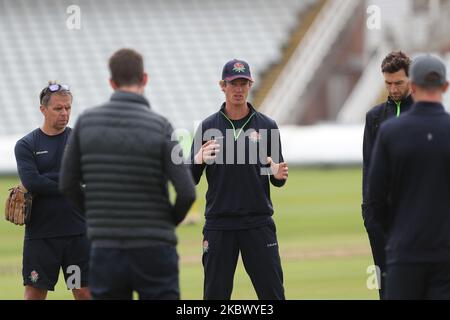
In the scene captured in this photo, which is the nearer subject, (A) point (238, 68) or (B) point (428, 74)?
(B) point (428, 74)

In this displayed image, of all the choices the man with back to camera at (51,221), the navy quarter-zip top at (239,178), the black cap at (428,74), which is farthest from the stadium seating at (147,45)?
the black cap at (428,74)

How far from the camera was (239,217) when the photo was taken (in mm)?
8906

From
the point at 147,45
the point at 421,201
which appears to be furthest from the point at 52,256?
the point at 147,45

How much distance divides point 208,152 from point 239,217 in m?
0.65

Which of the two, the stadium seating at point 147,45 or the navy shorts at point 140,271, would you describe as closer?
the navy shorts at point 140,271

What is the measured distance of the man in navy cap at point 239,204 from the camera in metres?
8.90

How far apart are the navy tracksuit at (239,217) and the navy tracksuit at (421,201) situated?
2.13m

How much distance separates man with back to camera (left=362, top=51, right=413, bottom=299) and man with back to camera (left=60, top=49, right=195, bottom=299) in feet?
7.12

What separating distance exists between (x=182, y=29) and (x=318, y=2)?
551cm

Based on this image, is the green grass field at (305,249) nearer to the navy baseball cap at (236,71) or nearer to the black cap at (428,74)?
the navy baseball cap at (236,71)

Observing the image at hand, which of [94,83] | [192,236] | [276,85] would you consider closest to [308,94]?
[276,85]

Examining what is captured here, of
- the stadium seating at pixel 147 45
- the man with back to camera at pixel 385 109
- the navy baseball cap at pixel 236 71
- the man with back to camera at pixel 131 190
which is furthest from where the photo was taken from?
the stadium seating at pixel 147 45

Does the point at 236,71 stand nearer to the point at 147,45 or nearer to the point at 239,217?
the point at 239,217

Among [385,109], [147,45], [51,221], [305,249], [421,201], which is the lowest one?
[421,201]
